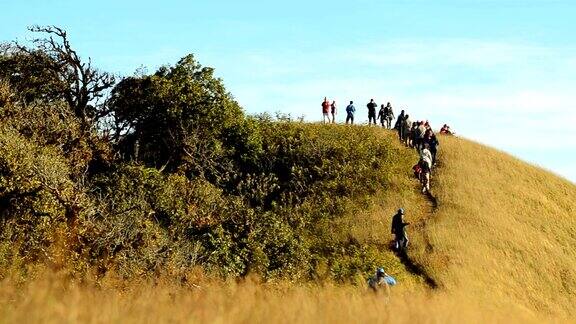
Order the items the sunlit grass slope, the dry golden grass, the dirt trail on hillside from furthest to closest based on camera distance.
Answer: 1. the sunlit grass slope
2. the dirt trail on hillside
3. the dry golden grass

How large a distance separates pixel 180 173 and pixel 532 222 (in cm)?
2373

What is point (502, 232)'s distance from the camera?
45719mm

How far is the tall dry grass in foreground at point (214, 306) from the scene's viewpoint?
516 centimetres

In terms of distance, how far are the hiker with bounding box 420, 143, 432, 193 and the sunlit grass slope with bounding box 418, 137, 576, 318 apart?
832 mm

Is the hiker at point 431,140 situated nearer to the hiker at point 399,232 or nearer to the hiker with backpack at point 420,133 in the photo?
the hiker with backpack at point 420,133

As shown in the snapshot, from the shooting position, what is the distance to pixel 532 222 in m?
48.9

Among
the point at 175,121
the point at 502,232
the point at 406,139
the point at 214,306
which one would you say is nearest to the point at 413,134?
the point at 406,139

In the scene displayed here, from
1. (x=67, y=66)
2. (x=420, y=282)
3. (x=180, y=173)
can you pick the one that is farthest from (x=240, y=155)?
(x=420, y=282)

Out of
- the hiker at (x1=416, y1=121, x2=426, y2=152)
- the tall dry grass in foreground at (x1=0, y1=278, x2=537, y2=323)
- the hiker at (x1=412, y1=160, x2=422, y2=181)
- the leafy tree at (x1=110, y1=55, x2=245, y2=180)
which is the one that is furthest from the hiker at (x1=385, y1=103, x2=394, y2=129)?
the tall dry grass in foreground at (x1=0, y1=278, x2=537, y2=323)

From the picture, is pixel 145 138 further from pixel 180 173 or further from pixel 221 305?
pixel 221 305

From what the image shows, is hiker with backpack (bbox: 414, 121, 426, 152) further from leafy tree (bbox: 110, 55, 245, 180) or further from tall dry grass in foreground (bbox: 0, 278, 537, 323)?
tall dry grass in foreground (bbox: 0, 278, 537, 323)

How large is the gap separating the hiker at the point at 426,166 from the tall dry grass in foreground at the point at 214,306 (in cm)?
3980

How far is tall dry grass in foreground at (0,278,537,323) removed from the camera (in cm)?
516

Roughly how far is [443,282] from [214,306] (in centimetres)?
3244
